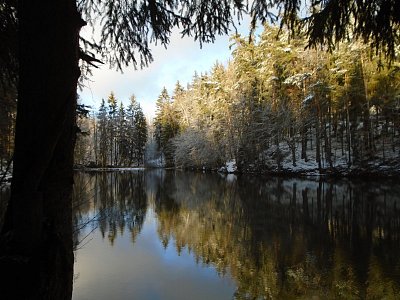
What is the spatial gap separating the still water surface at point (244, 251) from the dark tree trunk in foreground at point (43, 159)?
6.05 metres

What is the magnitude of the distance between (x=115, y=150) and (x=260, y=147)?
46309 millimetres

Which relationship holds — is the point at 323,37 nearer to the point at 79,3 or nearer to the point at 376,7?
the point at 376,7

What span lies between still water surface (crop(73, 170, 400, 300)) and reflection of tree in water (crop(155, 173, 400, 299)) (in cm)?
3

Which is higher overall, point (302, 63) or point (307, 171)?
point (302, 63)

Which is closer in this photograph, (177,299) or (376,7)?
(376,7)

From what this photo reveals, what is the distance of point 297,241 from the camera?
34.1 feet

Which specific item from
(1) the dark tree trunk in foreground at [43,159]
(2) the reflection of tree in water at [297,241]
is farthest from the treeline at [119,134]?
(1) the dark tree trunk in foreground at [43,159]

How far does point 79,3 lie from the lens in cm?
303

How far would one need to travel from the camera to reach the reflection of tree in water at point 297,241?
7.17 metres

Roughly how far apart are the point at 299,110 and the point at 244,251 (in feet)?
87.1

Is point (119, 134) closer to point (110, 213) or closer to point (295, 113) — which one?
point (295, 113)

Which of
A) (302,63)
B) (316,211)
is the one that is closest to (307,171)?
(302,63)

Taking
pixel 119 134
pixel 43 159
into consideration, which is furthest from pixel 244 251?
pixel 119 134

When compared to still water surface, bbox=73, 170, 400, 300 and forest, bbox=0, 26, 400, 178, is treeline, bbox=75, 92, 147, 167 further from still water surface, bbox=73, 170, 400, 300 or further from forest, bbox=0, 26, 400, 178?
still water surface, bbox=73, 170, 400, 300
